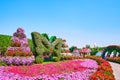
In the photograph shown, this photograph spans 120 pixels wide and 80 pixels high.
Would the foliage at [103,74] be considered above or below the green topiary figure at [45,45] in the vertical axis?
below

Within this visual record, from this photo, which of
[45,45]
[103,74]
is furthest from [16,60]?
[45,45]

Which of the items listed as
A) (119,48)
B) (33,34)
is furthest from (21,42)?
(119,48)

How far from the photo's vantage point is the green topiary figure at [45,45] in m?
27.9

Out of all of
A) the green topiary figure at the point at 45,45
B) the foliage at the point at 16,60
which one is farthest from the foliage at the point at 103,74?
the green topiary figure at the point at 45,45

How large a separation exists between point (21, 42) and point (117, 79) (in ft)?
30.9

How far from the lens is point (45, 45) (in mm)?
30844

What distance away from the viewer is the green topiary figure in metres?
27.9

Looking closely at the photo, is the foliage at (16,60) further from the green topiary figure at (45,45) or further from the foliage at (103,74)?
the foliage at (103,74)

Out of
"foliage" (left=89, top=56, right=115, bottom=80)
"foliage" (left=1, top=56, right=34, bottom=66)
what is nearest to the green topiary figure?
"foliage" (left=1, top=56, right=34, bottom=66)

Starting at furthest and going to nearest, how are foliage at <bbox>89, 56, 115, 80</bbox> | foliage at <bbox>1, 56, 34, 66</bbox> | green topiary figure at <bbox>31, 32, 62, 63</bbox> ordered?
green topiary figure at <bbox>31, 32, 62, 63</bbox> < foliage at <bbox>1, 56, 34, 66</bbox> < foliage at <bbox>89, 56, 115, 80</bbox>

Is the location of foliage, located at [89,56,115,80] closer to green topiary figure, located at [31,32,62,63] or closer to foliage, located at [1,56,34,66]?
foliage, located at [1,56,34,66]

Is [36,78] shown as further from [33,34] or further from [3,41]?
[3,41]

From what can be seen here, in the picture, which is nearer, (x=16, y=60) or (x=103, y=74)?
(x=103, y=74)

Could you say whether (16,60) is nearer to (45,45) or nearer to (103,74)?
(103,74)
